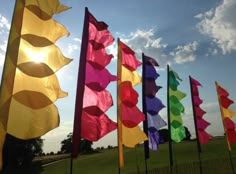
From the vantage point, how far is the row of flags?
30.9ft

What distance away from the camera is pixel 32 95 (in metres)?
9.74

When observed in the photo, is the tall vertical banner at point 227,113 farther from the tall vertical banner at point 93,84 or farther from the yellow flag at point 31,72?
the yellow flag at point 31,72

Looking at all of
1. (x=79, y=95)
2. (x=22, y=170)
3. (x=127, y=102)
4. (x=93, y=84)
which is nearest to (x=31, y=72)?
(x=79, y=95)

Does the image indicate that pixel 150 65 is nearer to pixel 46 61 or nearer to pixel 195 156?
pixel 46 61

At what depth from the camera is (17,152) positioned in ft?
160

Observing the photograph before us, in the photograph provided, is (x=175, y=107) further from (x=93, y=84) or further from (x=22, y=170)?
(x=22, y=170)

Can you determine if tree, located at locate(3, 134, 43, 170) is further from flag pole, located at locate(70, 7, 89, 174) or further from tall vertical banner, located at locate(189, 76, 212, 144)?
flag pole, located at locate(70, 7, 89, 174)

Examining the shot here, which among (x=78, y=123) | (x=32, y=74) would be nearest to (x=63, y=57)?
(x=32, y=74)

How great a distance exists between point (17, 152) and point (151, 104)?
3563 centimetres

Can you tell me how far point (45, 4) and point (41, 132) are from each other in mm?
4376

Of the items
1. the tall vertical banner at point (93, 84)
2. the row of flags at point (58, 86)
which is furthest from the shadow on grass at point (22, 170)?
the tall vertical banner at point (93, 84)

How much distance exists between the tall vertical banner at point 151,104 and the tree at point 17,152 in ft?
103

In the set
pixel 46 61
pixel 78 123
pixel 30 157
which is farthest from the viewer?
pixel 30 157

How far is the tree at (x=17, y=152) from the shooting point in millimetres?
47031
